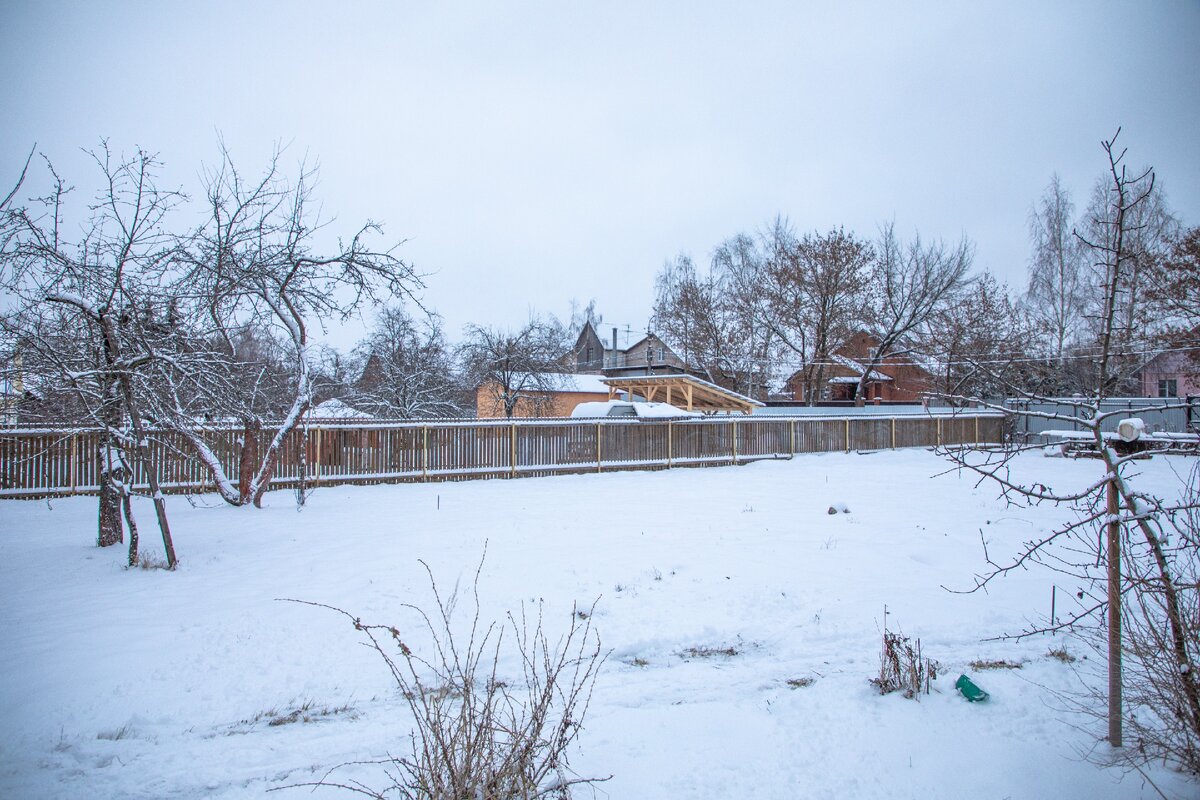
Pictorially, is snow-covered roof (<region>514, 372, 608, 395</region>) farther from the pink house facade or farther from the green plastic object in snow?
the pink house facade

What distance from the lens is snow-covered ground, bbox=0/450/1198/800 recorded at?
3.06 meters

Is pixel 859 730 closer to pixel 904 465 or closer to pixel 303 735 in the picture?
pixel 303 735

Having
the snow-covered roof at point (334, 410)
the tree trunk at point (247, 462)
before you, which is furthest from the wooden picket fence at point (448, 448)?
the snow-covered roof at point (334, 410)

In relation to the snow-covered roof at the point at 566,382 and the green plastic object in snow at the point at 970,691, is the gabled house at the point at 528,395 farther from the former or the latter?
the green plastic object in snow at the point at 970,691

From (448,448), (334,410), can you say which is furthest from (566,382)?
(448,448)

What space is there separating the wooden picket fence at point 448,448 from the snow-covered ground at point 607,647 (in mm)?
1720

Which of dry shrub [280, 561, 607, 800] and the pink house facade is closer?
dry shrub [280, 561, 607, 800]

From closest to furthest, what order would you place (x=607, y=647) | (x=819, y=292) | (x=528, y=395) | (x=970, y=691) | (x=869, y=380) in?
(x=970, y=691), (x=607, y=647), (x=528, y=395), (x=819, y=292), (x=869, y=380)

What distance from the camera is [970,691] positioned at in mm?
3705

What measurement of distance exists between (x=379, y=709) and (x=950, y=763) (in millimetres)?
3021

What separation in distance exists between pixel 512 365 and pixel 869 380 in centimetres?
2371

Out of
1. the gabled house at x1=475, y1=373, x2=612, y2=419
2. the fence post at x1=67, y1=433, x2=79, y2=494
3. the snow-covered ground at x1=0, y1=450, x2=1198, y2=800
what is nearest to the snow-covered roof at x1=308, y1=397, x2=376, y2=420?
the fence post at x1=67, y1=433, x2=79, y2=494

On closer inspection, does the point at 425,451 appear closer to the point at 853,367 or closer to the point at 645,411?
the point at 645,411

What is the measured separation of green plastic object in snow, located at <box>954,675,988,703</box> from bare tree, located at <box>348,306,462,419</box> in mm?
18333
